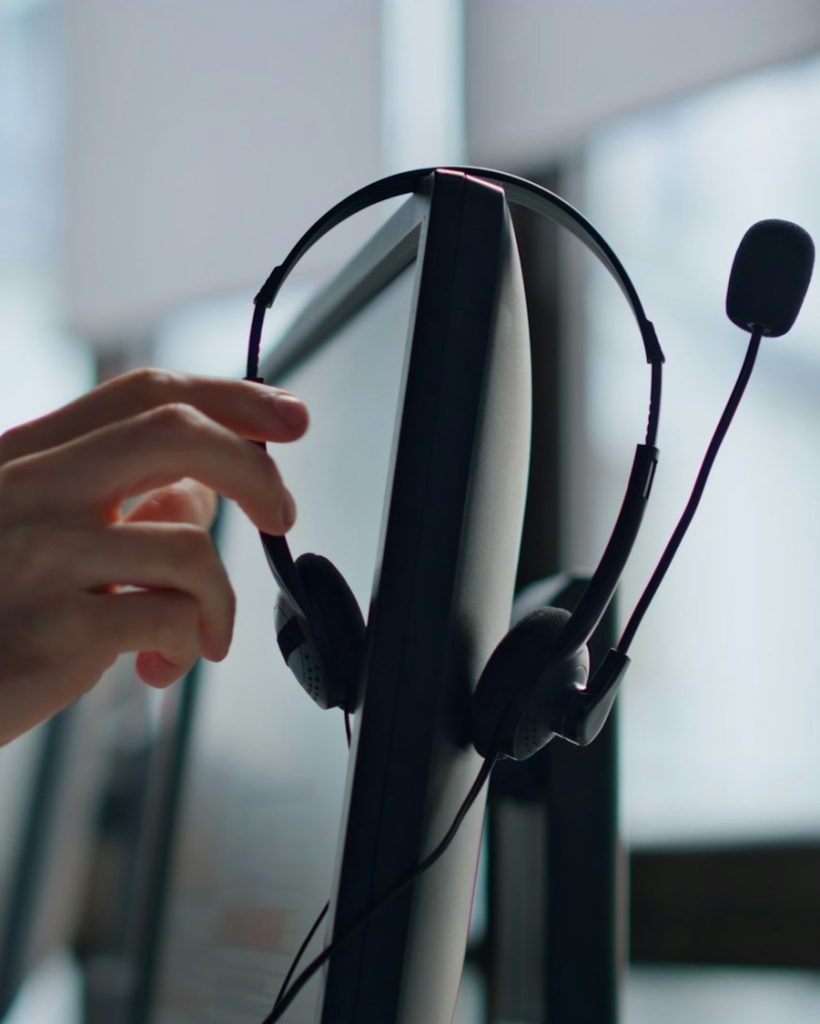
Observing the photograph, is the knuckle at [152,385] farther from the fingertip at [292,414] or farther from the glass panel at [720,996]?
the glass panel at [720,996]

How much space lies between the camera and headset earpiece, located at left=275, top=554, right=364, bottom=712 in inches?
15.3

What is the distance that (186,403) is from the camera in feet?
1.26

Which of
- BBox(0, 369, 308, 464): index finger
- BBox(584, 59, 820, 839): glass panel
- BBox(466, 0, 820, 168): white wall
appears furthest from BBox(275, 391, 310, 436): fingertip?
BBox(466, 0, 820, 168): white wall

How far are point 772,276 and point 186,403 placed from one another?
26 centimetres

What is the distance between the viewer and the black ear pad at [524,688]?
345 mm

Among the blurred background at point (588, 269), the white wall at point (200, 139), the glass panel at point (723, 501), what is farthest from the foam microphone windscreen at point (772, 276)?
the white wall at point (200, 139)

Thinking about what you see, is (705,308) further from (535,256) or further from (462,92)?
(462,92)

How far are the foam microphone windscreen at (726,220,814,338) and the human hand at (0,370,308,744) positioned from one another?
0.21m

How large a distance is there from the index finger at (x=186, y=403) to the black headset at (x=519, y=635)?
0.12 feet

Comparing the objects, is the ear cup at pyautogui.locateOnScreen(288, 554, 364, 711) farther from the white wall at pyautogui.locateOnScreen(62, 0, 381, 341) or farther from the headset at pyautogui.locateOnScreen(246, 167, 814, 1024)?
the white wall at pyautogui.locateOnScreen(62, 0, 381, 341)

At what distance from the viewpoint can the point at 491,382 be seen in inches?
13.9

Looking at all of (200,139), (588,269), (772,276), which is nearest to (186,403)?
(772,276)

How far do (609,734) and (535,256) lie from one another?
143 cm

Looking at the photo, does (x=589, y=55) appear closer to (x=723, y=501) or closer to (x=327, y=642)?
(x=723, y=501)
